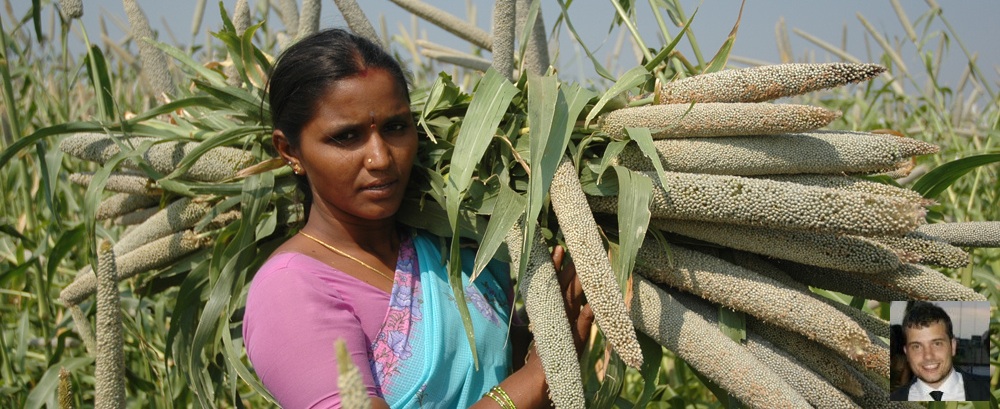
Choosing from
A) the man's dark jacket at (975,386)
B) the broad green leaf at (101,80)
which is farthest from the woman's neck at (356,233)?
the man's dark jacket at (975,386)

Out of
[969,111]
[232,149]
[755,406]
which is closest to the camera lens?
[755,406]

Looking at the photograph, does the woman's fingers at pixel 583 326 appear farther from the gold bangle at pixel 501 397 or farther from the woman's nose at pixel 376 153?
the woman's nose at pixel 376 153

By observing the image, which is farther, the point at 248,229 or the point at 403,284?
the point at 248,229

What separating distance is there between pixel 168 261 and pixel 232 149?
1.29 ft

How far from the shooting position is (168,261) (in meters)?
2.51

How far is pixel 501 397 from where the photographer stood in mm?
1871

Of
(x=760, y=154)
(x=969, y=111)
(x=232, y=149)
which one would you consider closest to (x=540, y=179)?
(x=760, y=154)

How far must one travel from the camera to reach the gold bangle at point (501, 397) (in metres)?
1.86

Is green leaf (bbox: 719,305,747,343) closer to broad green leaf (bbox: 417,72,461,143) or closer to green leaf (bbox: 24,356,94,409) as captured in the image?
broad green leaf (bbox: 417,72,461,143)

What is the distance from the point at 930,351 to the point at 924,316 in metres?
0.07

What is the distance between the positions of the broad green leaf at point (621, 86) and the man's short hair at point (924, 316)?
2.50 ft

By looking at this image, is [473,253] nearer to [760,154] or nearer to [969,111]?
[760,154]

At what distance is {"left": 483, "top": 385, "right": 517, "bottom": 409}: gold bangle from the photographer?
6.09ft

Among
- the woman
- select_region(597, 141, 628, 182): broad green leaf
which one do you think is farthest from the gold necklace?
select_region(597, 141, 628, 182): broad green leaf
